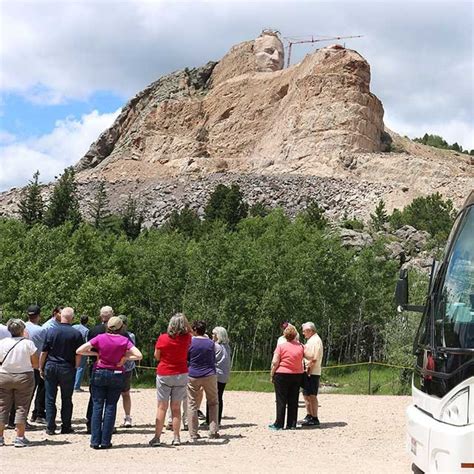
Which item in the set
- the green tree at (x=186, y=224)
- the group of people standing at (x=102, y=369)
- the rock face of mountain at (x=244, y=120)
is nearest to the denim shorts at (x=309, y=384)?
the group of people standing at (x=102, y=369)

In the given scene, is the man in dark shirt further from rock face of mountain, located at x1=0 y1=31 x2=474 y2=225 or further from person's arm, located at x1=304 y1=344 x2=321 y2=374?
rock face of mountain, located at x1=0 y1=31 x2=474 y2=225

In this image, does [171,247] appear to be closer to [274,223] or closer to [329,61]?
[274,223]

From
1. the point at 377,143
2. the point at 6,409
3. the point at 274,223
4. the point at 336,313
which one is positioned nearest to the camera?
the point at 6,409

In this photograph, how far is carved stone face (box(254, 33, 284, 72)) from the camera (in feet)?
426

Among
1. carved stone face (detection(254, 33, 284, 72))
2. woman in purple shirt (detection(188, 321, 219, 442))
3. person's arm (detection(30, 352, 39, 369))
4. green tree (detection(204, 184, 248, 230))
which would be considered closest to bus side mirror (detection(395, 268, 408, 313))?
woman in purple shirt (detection(188, 321, 219, 442))

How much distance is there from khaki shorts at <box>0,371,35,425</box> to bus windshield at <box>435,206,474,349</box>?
570cm

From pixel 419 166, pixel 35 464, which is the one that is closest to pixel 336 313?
pixel 35 464

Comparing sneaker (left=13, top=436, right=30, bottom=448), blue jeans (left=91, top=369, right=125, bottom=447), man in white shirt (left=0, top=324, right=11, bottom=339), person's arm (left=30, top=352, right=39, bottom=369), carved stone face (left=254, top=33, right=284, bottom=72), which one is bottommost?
sneaker (left=13, top=436, right=30, bottom=448)

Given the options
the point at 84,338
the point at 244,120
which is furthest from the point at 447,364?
the point at 244,120

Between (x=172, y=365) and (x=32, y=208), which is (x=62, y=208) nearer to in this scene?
(x=32, y=208)

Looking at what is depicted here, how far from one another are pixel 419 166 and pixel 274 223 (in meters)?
49.7

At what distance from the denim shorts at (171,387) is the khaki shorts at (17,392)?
5.60ft

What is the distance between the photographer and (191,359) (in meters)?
10.8

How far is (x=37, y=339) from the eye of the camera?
11.5 metres
